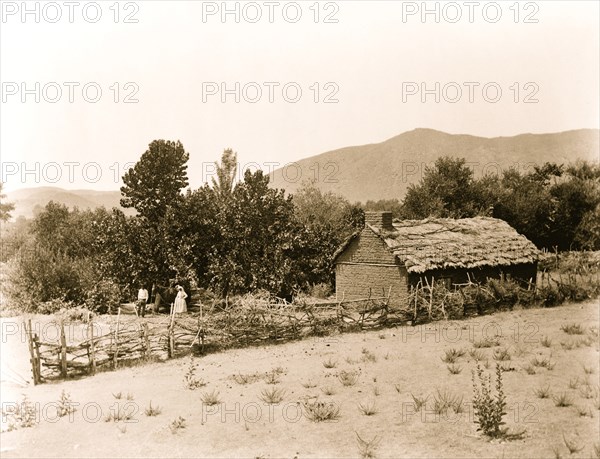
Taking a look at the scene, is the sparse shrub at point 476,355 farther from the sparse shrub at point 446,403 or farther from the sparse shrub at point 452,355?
the sparse shrub at point 446,403

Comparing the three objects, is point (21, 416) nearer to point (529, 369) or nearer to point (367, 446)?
point (367, 446)

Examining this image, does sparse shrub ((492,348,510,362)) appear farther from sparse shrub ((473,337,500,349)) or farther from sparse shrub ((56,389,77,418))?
sparse shrub ((56,389,77,418))


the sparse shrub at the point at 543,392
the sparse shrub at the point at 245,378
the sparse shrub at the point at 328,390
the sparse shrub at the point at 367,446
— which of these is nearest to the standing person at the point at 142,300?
the sparse shrub at the point at 245,378

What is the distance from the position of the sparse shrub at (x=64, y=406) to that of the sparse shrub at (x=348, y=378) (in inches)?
249

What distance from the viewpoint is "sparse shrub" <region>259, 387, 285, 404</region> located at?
12.6 m

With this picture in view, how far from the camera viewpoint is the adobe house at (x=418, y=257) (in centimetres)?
2256

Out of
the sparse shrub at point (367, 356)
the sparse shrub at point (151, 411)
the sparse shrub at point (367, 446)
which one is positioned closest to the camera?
the sparse shrub at point (367, 446)

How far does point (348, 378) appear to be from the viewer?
13844mm

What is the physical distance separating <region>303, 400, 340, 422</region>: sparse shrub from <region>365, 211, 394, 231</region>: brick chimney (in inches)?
507

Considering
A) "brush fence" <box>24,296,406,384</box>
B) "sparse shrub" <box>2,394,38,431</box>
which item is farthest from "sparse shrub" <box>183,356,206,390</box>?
"sparse shrub" <box>2,394,38,431</box>

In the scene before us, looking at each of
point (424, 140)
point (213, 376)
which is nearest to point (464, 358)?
point (213, 376)

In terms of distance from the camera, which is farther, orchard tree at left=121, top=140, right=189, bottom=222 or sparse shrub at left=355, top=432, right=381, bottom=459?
orchard tree at left=121, top=140, right=189, bottom=222

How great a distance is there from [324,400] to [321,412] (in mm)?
1296

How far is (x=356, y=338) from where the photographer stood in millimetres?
19406
